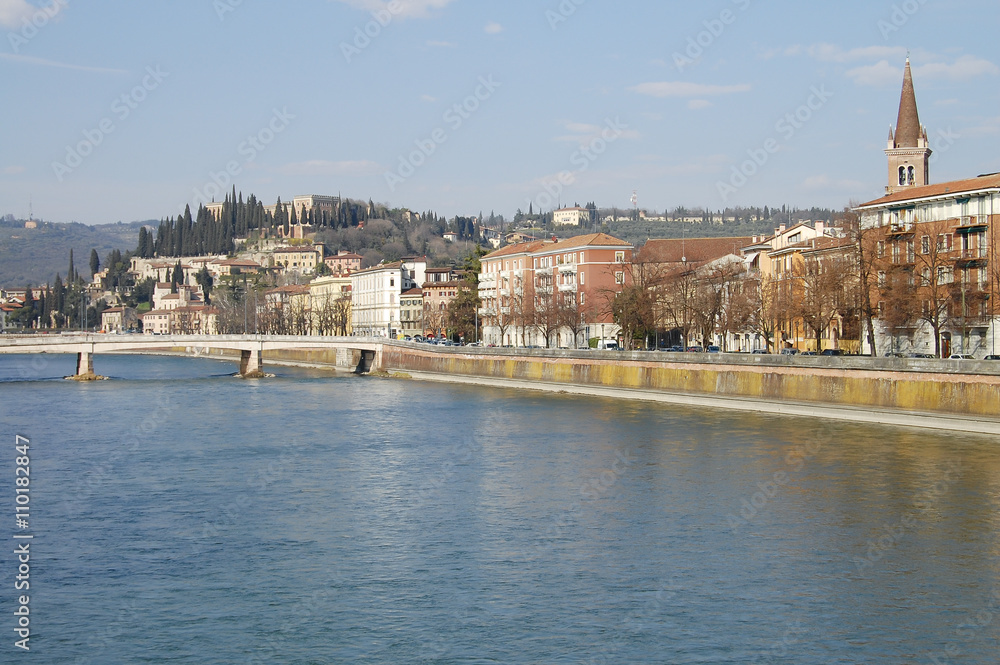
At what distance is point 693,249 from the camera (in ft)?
290

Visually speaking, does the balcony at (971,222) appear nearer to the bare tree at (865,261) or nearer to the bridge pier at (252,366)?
the bare tree at (865,261)

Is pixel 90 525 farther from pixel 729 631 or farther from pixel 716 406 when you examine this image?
pixel 716 406

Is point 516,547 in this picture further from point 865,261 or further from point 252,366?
point 252,366

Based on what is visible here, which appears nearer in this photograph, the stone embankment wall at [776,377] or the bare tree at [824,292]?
the stone embankment wall at [776,377]

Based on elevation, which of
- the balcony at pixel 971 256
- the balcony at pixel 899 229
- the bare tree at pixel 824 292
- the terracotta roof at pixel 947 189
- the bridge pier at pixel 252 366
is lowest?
the bridge pier at pixel 252 366

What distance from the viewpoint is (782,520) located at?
23.4 meters

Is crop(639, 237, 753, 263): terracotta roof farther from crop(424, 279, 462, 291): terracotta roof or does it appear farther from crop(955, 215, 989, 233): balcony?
crop(955, 215, 989, 233): balcony

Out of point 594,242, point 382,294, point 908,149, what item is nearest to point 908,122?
point 908,149

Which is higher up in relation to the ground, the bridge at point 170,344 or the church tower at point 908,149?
the church tower at point 908,149

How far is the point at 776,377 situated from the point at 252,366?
45.2 metres

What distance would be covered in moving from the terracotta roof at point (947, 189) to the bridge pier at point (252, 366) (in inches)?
1713

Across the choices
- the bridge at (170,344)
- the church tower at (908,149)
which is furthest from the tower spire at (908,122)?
the bridge at (170,344)

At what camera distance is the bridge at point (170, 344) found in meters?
72.5

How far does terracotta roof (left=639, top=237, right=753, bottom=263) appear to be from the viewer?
85.6 meters
